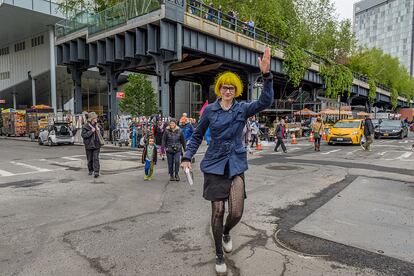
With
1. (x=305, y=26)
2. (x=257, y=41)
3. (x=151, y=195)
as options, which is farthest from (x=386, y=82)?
(x=151, y=195)

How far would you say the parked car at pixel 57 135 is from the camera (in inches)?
862

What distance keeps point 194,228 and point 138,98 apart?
36.2 meters

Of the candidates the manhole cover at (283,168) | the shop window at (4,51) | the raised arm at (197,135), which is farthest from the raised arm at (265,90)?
the shop window at (4,51)

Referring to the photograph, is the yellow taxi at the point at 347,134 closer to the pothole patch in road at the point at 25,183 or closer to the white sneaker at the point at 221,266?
the pothole patch in road at the point at 25,183

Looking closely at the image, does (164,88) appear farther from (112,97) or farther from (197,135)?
(197,135)

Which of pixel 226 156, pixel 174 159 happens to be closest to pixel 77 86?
pixel 174 159

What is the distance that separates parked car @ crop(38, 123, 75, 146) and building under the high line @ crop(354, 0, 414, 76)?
11298cm

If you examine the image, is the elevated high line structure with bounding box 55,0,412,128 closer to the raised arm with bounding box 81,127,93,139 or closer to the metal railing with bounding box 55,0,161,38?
the metal railing with bounding box 55,0,161,38

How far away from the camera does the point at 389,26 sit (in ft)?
413

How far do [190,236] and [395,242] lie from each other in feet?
8.71

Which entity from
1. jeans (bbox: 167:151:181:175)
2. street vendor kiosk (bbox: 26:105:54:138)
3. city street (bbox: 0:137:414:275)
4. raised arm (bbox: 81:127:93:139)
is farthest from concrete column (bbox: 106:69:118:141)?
jeans (bbox: 167:151:181:175)

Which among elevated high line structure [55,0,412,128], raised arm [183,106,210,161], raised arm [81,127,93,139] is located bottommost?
raised arm [81,127,93,139]

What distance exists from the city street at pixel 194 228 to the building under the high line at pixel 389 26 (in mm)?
120876

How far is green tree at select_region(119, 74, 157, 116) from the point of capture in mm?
39188
